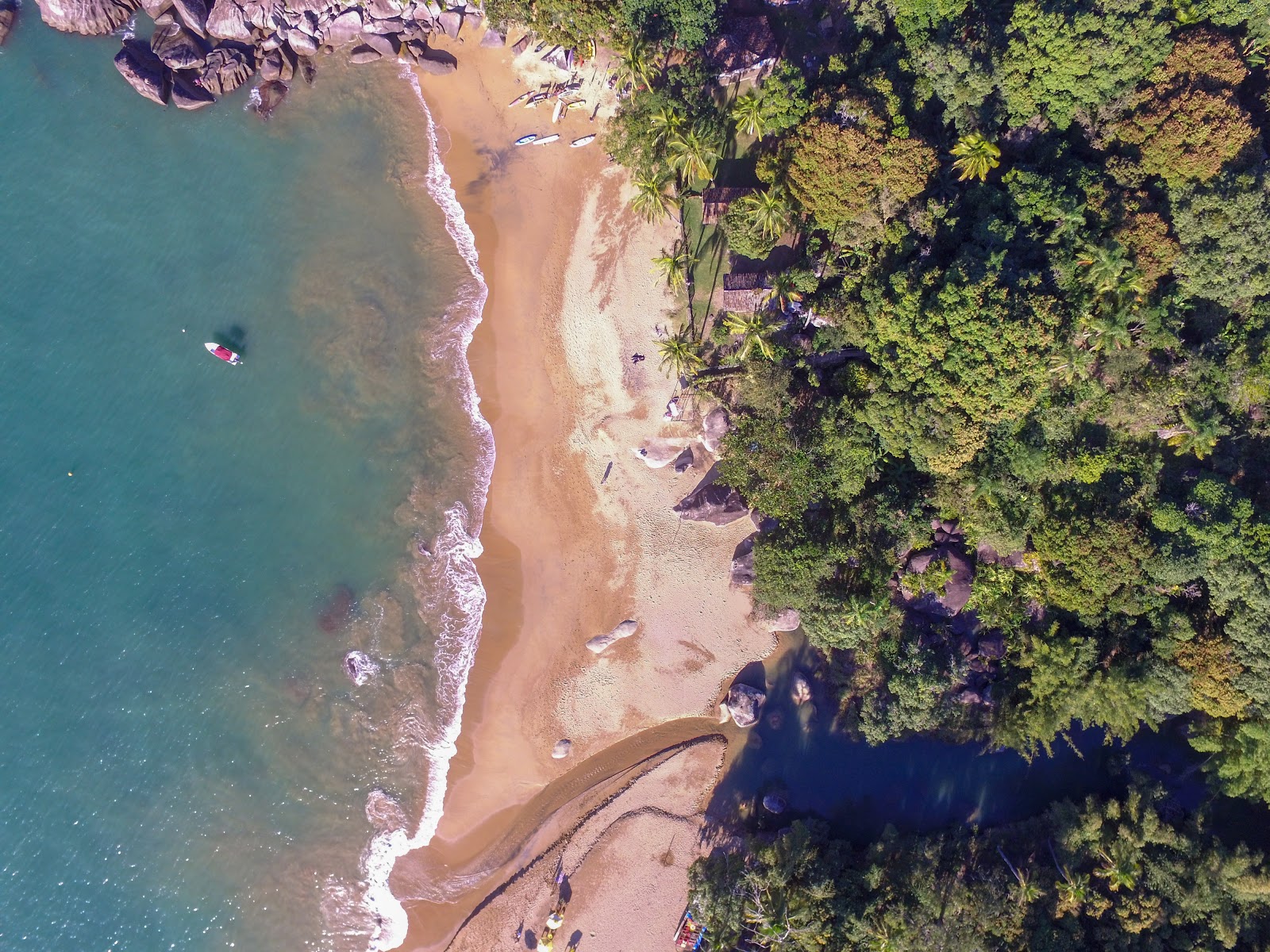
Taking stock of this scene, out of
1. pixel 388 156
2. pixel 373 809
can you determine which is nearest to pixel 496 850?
pixel 373 809

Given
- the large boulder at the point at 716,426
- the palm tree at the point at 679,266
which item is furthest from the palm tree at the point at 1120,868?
the palm tree at the point at 679,266

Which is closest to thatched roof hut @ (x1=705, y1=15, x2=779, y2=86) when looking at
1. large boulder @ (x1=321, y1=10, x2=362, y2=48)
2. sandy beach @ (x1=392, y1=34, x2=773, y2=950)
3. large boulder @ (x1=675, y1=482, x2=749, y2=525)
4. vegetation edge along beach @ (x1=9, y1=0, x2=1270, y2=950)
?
vegetation edge along beach @ (x1=9, y1=0, x2=1270, y2=950)

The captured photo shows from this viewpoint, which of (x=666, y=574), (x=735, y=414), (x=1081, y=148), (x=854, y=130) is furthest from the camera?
(x=666, y=574)

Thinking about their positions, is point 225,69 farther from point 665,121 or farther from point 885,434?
point 885,434

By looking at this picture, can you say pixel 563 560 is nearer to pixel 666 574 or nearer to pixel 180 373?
pixel 666 574

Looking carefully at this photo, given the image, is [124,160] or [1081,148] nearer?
[1081,148]

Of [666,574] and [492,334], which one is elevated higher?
[492,334]
